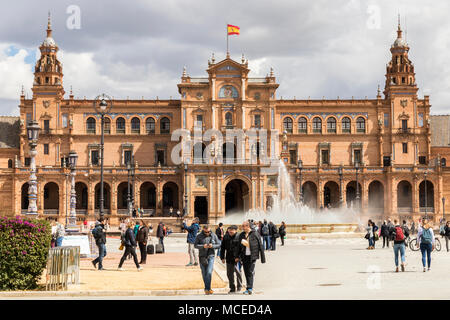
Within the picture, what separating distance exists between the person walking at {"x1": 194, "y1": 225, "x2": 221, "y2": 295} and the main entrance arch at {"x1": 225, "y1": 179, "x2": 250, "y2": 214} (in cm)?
5431

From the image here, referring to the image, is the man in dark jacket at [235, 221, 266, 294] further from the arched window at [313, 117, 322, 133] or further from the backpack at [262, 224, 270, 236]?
the arched window at [313, 117, 322, 133]

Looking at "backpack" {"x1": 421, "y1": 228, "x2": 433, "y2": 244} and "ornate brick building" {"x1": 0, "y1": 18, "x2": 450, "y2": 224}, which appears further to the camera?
"ornate brick building" {"x1": 0, "y1": 18, "x2": 450, "y2": 224}

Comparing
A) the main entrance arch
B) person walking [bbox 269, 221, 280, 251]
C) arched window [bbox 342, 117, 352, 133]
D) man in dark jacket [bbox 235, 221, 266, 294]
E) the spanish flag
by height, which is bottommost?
person walking [bbox 269, 221, 280, 251]

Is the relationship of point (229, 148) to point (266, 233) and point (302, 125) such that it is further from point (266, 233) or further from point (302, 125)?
point (266, 233)

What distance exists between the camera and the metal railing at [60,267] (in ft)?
54.5

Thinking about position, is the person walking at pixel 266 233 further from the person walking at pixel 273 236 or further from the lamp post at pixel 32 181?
the lamp post at pixel 32 181

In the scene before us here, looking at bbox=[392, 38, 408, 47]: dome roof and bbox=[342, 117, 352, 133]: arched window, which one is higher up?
bbox=[392, 38, 408, 47]: dome roof

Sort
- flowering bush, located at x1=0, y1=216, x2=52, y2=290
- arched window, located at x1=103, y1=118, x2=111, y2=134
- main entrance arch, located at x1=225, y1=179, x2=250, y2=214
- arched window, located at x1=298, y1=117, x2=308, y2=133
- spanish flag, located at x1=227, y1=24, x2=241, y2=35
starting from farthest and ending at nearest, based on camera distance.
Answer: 1. arched window, located at x1=298, y1=117, x2=308, y2=133
2. arched window, located at x1=103, y1=118, x2=111, y2=134
3. main entrance arch, located at x1=225, y1=179, x2=250, y2=214
4. spanish flag, located at x1=227, y1=24, x2=241, y2=35
5. flowering bush, located at x1=0, y1=216, x2=52, y2=290

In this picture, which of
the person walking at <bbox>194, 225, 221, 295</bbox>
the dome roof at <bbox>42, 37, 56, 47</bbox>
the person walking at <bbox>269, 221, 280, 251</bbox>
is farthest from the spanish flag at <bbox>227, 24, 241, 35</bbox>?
the person walking at <bbox>194, 225, 221, 295</bbox>

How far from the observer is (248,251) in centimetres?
1599

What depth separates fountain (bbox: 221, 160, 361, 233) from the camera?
44.2 metres

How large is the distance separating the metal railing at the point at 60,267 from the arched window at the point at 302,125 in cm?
6034
